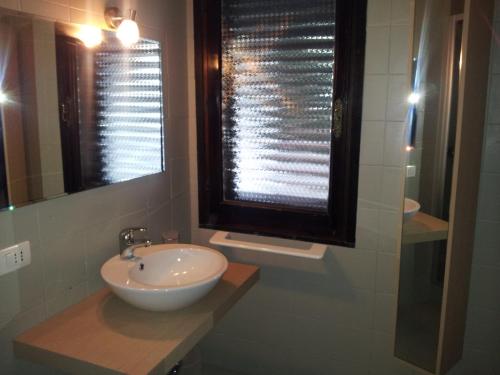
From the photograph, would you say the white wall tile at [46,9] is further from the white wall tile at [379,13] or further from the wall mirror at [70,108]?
the white wall tile at [379,13]

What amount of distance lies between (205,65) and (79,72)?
2.73 feet

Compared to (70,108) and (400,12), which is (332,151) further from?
(70,108)

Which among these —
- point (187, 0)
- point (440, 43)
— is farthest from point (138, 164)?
point (440, 43)

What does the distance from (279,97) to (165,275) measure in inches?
40.3

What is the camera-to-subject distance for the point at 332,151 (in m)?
2.12

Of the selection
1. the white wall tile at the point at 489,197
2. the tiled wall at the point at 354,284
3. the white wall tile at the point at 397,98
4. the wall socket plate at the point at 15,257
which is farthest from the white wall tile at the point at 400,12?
the wall socket plate at the point at 15,257

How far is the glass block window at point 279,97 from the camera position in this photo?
2.09 metres

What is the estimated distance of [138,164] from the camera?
198cm

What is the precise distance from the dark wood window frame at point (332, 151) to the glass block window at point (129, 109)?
0.98ft

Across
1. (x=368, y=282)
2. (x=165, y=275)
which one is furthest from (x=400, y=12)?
(x=165, y=275)

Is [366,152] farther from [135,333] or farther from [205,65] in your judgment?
[135,333]

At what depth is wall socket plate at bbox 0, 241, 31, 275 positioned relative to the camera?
1.36m

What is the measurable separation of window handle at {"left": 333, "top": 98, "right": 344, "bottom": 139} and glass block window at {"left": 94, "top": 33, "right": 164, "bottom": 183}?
0.84m

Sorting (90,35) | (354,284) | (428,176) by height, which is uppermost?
→ (90,35)
